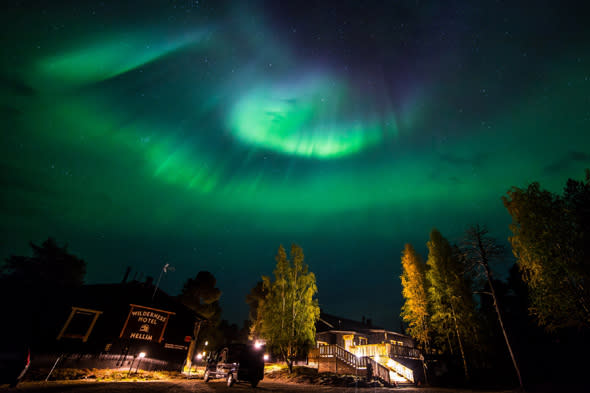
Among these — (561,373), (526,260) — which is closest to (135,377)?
(526,260)

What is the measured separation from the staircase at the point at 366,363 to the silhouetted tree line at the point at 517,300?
2.17 metres

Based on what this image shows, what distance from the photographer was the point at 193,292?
3766 centimetres

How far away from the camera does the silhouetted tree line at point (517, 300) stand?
42.1 ft

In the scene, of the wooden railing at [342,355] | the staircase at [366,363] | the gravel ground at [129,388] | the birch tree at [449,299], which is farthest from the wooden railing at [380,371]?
the birch tree at [449,299]

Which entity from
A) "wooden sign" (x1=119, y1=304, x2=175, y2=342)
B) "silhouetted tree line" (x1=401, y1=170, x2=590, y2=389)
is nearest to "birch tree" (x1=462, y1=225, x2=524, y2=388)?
"silhouetted tree line" (x1=401, y1=170, x2=590, y2=389)

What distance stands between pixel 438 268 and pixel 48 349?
31.2 m

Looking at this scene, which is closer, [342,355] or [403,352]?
[342,355]

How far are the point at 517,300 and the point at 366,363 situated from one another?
68.8ft

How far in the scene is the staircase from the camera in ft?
59.4

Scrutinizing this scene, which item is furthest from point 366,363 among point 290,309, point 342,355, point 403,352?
point 290,309

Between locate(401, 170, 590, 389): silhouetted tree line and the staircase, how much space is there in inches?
85.6

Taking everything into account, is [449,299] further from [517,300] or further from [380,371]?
[517,300]

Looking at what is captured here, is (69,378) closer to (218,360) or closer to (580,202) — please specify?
(218,360)

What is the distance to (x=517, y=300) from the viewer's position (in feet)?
86.8
